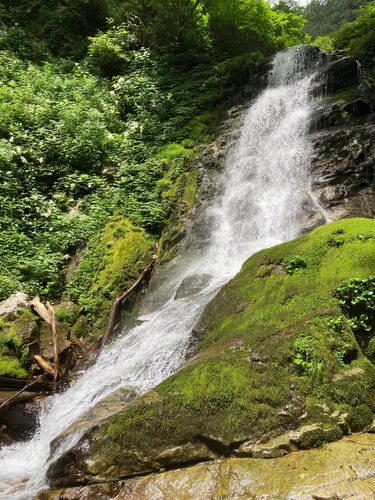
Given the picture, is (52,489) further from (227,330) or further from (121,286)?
(121,286)

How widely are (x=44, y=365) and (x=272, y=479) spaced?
4804 millimetres

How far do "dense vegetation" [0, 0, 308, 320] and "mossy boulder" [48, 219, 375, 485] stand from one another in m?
5.32

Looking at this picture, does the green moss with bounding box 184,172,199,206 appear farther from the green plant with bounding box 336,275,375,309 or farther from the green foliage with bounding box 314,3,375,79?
the green plant with bounding box 336,275,375,309

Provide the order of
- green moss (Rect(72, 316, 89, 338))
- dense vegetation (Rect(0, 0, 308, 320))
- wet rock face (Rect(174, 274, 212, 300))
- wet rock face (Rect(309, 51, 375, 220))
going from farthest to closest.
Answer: dense vegetation (Rect(0, 0, 308, 320)) < wet rock face (Rect(309, 51, 375, 220)) < green moss (Rect(72, 316, 89, 338)) < wet rock face (Rect(174, 274, 212, 300))

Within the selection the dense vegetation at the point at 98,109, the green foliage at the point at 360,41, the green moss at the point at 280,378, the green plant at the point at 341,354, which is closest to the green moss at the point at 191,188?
the dense vegetation at the point at 98,109

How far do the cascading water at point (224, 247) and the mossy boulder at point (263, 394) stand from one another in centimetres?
82

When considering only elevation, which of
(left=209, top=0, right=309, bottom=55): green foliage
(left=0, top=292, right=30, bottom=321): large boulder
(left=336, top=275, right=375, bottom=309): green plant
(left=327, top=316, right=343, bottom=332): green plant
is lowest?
(left=327, top=316, right=343, bottom=332): green plant

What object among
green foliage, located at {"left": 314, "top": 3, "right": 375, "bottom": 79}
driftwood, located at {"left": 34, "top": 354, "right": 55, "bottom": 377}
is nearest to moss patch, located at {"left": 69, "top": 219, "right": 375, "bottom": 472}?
driftwood, located at {"left": 34, "top": 354, "right": 55, "bottom": 377}

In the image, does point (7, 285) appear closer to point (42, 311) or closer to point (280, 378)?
A: point (42, 311)

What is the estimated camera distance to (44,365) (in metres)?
5.70

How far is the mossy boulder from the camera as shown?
2.64m

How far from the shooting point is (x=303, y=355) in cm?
293

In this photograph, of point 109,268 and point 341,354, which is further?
point 109,268

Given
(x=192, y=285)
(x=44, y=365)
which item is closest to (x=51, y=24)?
(x=192, y=285)
